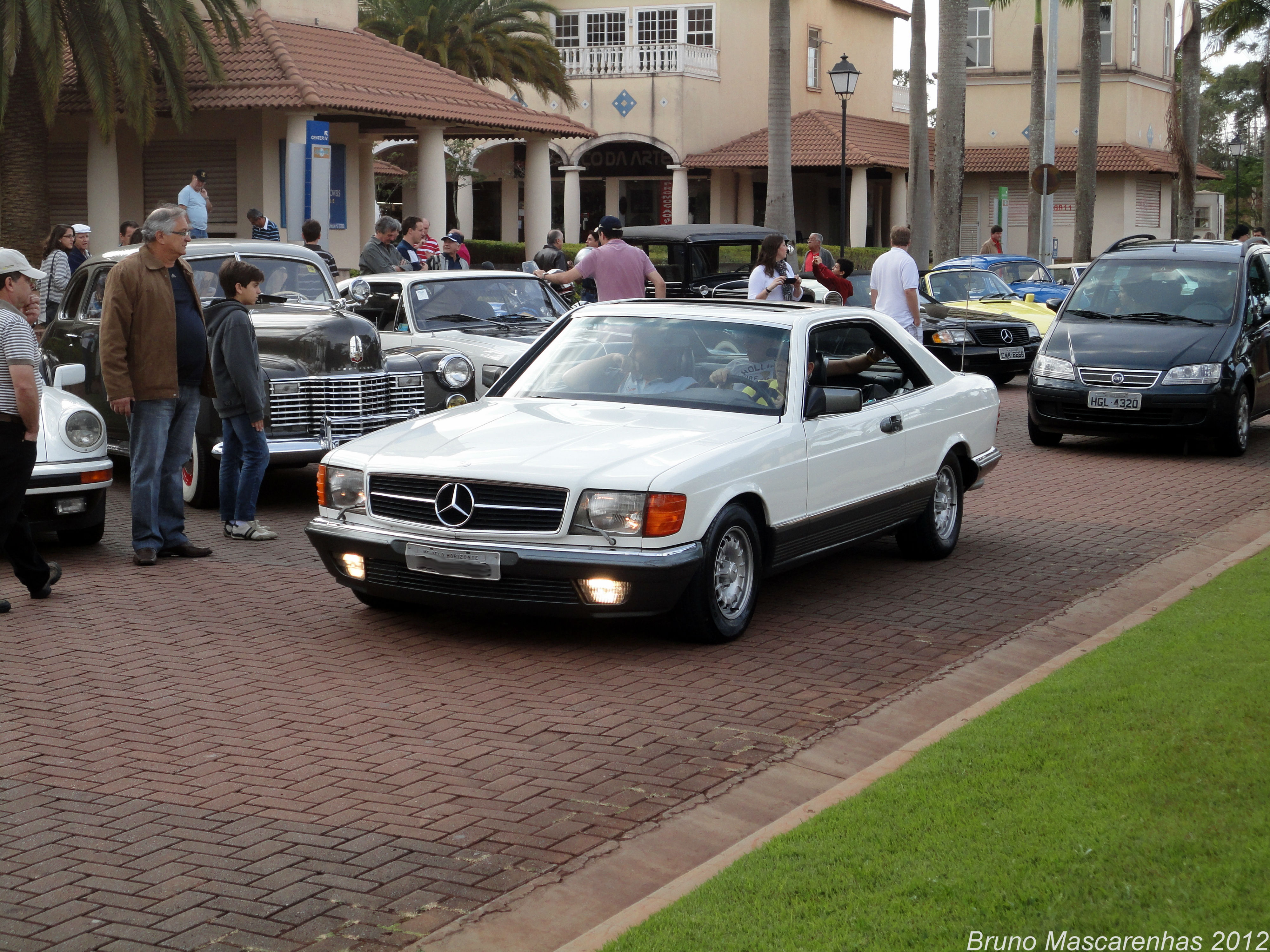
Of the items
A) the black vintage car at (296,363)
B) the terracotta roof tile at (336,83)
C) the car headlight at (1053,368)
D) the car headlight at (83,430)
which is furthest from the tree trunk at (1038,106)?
the car headlight at (83,430)

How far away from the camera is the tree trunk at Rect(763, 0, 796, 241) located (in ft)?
84.4

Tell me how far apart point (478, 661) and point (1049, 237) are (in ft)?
107

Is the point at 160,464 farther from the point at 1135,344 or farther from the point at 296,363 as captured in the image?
the point at 1135,344

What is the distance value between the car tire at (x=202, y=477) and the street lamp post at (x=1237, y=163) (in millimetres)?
47805

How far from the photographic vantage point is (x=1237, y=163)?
62969mm

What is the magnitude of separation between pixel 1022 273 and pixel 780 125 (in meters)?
4.82

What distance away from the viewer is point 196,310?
9.19 meters

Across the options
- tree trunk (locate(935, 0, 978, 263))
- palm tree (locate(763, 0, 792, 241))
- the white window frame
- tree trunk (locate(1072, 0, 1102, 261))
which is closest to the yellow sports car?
palm tree (locate(763, 0, 792, 241))

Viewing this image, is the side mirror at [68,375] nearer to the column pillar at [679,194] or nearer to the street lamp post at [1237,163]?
the column pillar at [679,194]

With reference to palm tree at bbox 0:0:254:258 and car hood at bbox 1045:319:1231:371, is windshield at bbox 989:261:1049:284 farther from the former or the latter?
palm tree at bbox 0:0:254:258

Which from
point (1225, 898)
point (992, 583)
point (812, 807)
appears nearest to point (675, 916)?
point (812, 807)

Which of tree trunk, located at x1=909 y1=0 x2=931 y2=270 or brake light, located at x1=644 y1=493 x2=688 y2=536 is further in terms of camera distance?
tree trunk, located at x1=909 y1=0 x2=931 y2=270

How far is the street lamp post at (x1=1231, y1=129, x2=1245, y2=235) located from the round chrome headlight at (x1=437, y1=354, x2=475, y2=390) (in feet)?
151

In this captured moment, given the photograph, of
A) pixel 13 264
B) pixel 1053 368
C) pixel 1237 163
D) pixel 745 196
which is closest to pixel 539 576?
pixel 13 264
